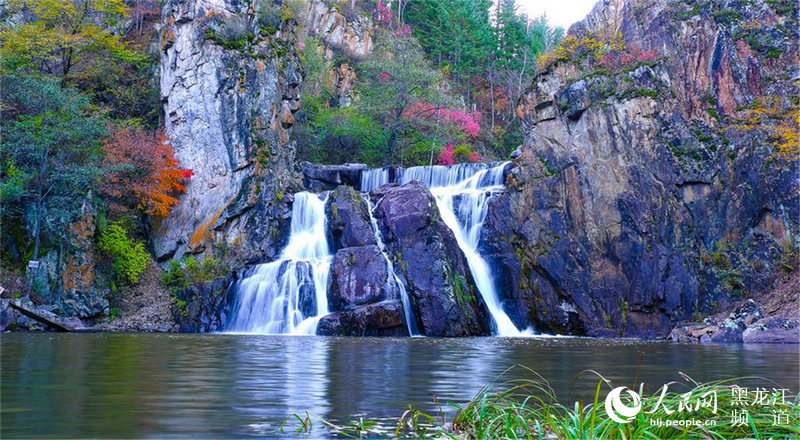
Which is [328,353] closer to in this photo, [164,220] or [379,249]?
[379,249]

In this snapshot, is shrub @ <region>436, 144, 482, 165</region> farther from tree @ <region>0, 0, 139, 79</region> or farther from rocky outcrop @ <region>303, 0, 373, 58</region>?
tree @ <region>0, 0, 139, 79</region>

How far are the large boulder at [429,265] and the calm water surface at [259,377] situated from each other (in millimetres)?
7155

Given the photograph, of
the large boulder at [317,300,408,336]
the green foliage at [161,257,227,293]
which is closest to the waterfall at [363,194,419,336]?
the large boulder at [317,300,408,336]

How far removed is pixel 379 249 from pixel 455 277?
3083mm

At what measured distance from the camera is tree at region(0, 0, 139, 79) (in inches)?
1193

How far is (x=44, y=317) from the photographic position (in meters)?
23.0

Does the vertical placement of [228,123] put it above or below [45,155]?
above

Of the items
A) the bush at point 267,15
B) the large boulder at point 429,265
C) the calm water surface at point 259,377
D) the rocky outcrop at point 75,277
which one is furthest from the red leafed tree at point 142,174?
the calm water surface at point 259,377

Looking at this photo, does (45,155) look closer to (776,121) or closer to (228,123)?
(228,123)

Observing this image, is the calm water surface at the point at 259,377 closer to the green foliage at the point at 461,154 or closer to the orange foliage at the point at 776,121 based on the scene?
the orange foliage at the point at 776,121

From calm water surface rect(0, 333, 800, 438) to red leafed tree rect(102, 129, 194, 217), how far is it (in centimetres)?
1170

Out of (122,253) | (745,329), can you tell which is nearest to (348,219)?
(122,253)

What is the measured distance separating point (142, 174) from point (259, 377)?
21821 millimetres

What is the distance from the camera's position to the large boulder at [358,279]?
25.0 m
